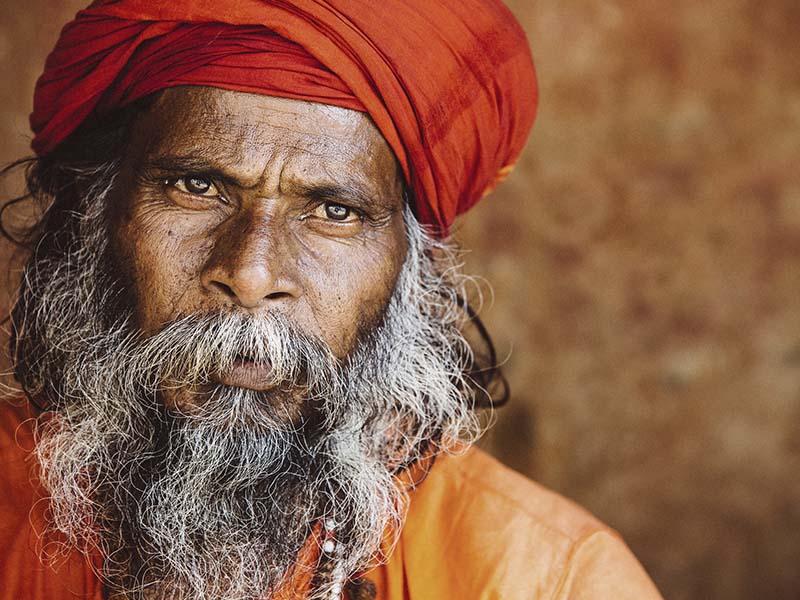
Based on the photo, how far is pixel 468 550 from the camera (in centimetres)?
213

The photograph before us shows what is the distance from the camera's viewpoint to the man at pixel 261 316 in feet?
6.29

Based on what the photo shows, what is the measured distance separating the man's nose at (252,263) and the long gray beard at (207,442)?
0.18 ft

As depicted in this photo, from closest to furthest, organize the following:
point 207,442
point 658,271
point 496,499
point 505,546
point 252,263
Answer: point 252,263 → point 207,442 → point 505,546 → point 496,499 → point 658,271

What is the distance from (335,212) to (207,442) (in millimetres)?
541

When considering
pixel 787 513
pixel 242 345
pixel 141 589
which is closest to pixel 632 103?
pixel 787 513

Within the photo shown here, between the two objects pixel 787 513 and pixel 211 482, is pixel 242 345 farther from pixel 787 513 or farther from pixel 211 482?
pixel 787 513

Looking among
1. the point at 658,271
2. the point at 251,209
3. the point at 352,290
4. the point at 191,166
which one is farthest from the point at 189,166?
the point at 658,271

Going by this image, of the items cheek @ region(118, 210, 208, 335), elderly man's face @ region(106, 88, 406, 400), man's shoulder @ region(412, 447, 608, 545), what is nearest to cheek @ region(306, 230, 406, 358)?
elderly man's face @ region(106, 88, 406, 400)

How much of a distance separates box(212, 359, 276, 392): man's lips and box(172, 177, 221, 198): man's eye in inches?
14.3

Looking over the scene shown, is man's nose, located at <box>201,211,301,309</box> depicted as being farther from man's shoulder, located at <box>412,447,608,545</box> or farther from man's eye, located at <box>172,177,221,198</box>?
man's shoulder, located at <box>412,447,608,545</box>

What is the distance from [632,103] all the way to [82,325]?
1.80 meters

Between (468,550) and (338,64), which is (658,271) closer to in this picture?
(468,550)

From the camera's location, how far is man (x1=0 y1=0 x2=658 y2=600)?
6.29 feet

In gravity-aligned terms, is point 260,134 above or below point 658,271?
above
